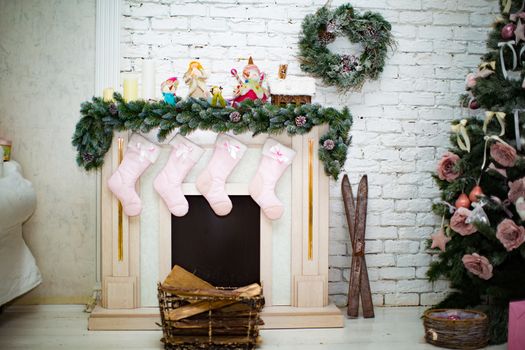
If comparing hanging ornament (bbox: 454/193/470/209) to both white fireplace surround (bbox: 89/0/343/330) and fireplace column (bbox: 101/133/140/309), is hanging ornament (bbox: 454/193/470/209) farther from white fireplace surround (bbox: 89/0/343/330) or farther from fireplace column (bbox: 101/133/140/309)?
fireplace column (bbox: 101/133/140/309)

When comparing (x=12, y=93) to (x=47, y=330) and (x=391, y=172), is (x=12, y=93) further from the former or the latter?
(x=391, y=172)

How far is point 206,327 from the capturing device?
9.52ft

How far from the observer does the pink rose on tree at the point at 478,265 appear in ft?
10.2

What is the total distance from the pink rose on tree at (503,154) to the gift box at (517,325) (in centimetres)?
71

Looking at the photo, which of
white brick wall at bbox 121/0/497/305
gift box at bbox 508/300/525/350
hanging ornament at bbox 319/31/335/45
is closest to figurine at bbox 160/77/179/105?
white brick wall at bbox 121/0/497/305

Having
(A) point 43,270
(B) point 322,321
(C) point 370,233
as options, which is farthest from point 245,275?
(A) point 43,270

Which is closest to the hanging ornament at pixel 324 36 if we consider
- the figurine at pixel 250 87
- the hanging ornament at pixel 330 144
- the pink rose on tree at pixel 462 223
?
the figurine at pixel 250 87

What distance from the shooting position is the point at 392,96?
154 inches

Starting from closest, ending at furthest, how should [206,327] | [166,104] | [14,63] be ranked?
[206,327]
[166,104]
[14,63]

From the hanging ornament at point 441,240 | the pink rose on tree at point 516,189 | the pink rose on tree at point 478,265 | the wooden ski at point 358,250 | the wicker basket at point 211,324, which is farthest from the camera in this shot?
the wooden ski at point 358,250

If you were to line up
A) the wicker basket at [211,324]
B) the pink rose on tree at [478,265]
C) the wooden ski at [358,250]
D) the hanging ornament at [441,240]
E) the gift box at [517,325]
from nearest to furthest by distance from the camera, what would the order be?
the gift box at [517,325] → the wicker basket at [211,324] → the pink rose on tree at [478,265] → the hanging ornament at [441,240] → the wooden ski at [358,250]

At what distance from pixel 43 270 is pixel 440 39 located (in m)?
2.86

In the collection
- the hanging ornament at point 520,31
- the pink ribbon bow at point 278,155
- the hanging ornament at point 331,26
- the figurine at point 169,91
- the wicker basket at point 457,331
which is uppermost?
the hanging ornament at point 331,26

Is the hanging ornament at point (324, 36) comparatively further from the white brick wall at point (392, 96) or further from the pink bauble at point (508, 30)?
the pink bauble at point (508, 30)
